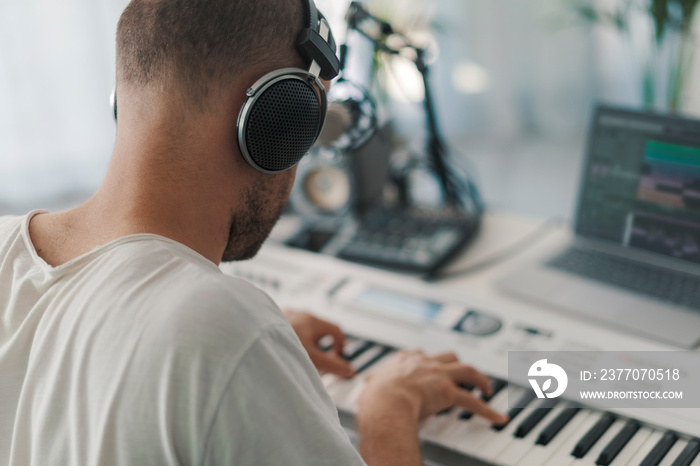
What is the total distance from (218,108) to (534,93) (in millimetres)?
4225

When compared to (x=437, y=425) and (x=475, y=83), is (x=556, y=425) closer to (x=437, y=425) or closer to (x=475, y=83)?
(x=437, y=425)

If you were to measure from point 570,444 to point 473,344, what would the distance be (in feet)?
0.80

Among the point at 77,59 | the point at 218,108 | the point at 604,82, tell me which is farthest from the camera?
the point at 604,82

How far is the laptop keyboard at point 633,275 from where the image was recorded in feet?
3.80

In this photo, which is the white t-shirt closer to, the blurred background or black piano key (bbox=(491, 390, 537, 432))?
black piano key (bbox=(491, 390, 537, 432))

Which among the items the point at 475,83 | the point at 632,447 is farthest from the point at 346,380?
the point at 475,83

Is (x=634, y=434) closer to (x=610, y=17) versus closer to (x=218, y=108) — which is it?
(x=218, y=108)

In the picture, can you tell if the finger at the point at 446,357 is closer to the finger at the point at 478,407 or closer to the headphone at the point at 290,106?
the finger at the point at 478,407

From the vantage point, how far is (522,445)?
0.94 metres

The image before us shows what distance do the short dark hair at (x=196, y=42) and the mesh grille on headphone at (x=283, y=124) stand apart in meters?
0.04

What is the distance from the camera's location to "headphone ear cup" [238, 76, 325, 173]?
2.35 feet

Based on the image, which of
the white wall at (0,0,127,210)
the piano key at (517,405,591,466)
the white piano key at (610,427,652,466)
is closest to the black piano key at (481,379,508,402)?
the piano key at (517,405,591,466)

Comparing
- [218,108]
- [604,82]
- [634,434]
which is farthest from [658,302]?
[604,82]

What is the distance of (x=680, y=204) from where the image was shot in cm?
119
